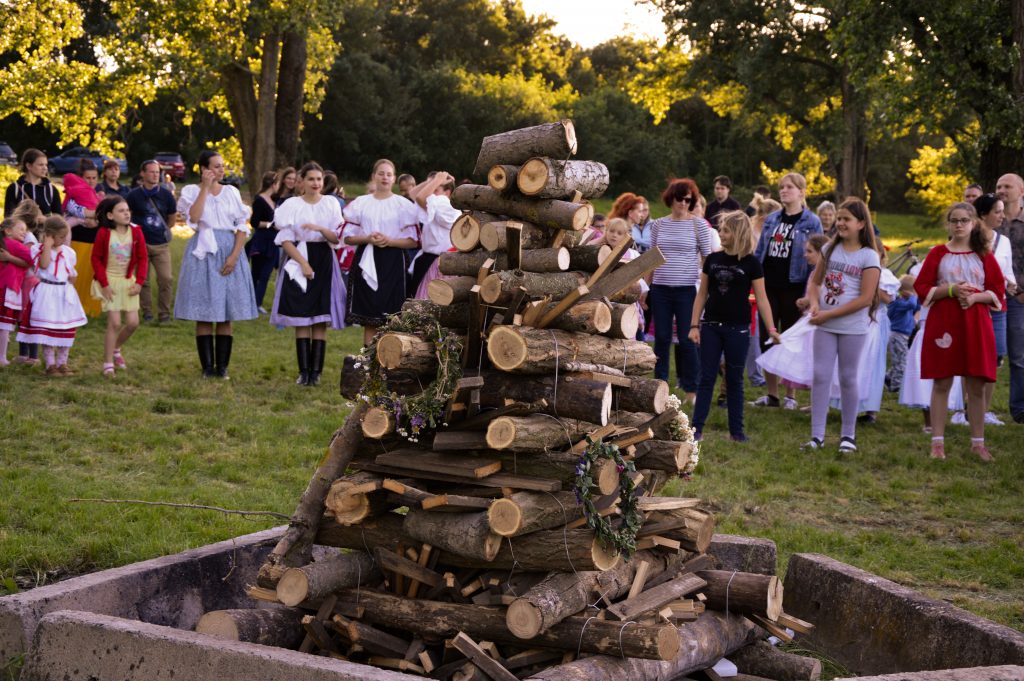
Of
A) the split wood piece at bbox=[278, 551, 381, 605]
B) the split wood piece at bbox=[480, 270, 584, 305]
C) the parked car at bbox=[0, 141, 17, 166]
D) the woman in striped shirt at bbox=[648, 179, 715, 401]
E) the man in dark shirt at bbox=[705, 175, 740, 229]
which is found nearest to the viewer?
the split wood piece at bbox=[278, 551, 381, 605]

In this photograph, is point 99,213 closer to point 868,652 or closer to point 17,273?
point 17,273

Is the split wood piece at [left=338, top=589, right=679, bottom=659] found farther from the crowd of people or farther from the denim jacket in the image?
the denim jacket

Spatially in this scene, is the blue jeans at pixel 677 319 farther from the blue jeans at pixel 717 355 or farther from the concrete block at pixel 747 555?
the concrete block at pixel 747 555

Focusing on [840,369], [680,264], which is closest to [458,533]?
[840,369]

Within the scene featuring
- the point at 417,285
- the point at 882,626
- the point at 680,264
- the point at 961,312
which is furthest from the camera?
the point at 417,285

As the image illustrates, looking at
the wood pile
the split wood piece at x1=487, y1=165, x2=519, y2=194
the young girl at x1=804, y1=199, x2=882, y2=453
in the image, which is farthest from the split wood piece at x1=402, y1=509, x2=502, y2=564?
the young girl at x1=804, y1=199, x2=882, y2=453

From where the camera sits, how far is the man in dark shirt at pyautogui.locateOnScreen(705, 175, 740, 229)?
1523cm

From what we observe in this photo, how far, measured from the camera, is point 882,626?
189 inches

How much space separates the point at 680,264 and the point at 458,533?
640 centimetres

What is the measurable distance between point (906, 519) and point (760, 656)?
2898mm

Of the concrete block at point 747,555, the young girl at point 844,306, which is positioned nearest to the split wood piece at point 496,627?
the concrete block at point 747,555

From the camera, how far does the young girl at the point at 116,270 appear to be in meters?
10.8

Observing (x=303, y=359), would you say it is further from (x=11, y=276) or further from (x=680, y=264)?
(x=680, y=264)

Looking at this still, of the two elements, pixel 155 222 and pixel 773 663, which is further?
pixel 155 222
